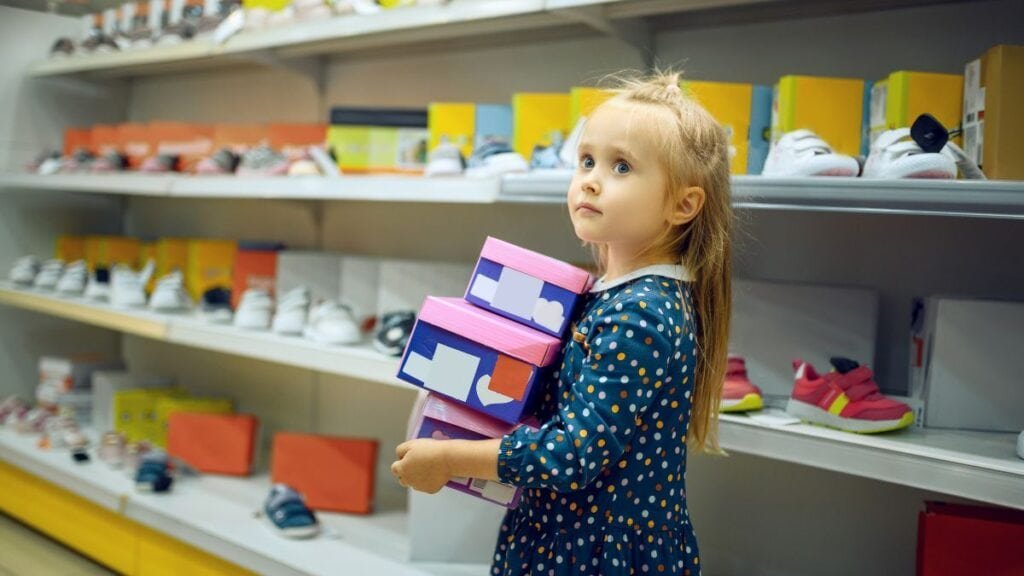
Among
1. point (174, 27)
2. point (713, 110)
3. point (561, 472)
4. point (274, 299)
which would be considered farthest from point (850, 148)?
point (174, 27)

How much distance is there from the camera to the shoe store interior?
4.47ft

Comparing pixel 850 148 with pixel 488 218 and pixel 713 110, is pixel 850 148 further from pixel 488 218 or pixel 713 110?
pixel 488 218

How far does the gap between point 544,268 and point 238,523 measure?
1424 mm

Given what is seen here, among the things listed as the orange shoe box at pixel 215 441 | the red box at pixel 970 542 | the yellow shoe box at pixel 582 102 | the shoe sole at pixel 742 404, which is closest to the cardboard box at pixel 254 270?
the orange shoe box at pixel 215 441

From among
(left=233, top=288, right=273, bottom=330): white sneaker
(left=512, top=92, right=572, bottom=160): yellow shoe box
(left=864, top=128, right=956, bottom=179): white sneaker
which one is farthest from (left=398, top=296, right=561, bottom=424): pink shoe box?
(left=233, top=288, right=273, bottom=330): white sneaker

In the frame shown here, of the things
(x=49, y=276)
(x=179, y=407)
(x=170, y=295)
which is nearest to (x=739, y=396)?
(x=170, y=295)

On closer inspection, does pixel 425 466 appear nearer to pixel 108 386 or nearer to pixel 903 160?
pixel 903 160

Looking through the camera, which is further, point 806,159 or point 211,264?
point 211,264

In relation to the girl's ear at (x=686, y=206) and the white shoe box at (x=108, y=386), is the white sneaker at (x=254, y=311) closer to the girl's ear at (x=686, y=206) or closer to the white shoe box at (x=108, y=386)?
the white shoe box at (x=108, y=386)

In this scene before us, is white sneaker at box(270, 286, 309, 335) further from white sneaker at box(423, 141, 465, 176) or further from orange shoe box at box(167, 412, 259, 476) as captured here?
white sneaker at box(423, 141, 465, 176)

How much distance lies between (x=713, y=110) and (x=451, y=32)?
930mm

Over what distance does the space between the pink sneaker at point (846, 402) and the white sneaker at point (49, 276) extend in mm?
2755

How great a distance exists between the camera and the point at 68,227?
3.89 meters

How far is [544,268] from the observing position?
1464 mm
